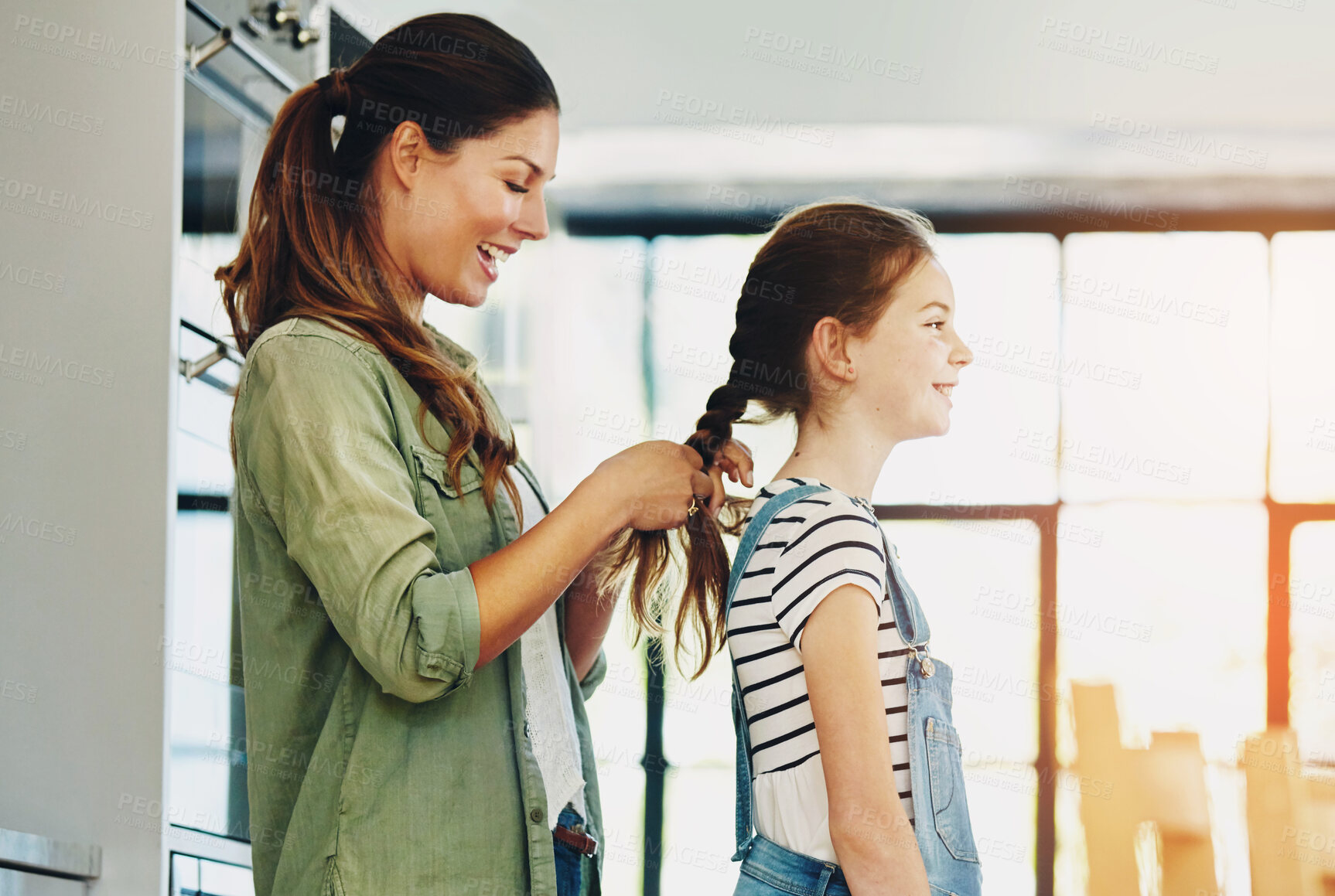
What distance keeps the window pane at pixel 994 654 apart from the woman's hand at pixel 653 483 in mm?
2916

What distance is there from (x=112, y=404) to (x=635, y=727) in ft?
9.01

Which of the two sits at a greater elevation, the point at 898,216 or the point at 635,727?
the point at 898,216

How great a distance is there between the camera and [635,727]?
156 inches

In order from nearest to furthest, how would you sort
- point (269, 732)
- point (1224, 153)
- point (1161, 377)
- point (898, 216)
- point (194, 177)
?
point (269, 732), point (898, 216), point (194, 177), point (1224, 153), point (1161, 377)

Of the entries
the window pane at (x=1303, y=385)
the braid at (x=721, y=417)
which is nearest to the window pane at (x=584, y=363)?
the window pane at (x=1303, y=385)

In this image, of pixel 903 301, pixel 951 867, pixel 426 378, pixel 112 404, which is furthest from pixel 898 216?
pixel 112 404

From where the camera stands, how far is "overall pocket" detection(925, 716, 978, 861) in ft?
3.06

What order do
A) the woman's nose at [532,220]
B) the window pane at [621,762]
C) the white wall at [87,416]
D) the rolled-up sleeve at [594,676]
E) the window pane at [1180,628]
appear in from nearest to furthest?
the woman's nose at [532,220] → the rolled-up sleeve at [594,676] → the white wall at [87,416] → the window pane at [1180,628] → the window pane at [621,762]

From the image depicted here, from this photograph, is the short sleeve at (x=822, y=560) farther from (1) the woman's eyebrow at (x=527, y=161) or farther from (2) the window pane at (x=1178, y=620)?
(2) the window pane at (x=1178, y=620)

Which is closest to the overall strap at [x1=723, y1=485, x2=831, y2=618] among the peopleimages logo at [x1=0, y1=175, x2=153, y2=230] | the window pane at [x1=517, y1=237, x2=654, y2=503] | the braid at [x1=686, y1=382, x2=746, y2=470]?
the braid at [x1=686, y1=382, x2=746, y2=470]

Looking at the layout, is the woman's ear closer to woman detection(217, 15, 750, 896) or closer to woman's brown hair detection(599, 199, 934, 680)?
woman detection(217, 15, 750, 896)

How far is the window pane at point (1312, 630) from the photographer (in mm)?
3693

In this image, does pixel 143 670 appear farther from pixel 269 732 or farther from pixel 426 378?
pixel 426 378

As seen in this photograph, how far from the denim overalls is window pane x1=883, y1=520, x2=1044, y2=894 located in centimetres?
286
